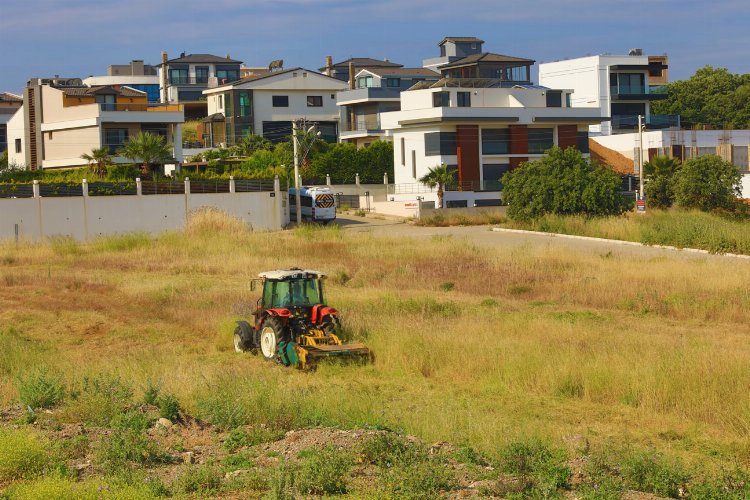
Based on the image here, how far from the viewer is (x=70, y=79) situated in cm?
9544

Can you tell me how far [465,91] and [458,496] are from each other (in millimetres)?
64403

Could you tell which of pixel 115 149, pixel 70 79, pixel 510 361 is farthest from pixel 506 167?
pixel 510 361

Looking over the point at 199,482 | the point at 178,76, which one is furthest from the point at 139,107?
the point at 199,482

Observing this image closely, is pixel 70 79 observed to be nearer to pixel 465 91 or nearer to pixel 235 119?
pixel 235 119

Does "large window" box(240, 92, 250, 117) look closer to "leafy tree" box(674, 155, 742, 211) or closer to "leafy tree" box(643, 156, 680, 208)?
"leafy tree" box(643, 156, 680, 208)

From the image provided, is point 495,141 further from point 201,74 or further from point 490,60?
point 201,74

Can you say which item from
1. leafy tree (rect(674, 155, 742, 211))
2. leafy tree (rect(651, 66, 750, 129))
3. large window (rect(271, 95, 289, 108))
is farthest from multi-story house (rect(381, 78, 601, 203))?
leafy tree (rect(651, 66, 750, 129))

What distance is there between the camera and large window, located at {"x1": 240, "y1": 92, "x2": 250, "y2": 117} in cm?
9675

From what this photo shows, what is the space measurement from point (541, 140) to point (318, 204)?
67.7ft

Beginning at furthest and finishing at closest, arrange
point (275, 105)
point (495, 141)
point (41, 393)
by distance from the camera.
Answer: point (275, 105) → point (495, 141) → point (41, 393)

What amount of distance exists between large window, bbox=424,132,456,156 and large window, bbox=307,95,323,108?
28931 millimetres

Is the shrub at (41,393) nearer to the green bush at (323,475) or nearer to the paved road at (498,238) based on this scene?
the green bush at (323,475)

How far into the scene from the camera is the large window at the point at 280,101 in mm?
97750

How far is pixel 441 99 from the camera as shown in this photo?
7250cm
